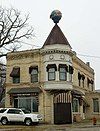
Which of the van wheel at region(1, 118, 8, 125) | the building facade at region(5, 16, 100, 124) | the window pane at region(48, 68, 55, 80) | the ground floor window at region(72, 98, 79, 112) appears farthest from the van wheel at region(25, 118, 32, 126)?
the ground floor window at region(72, 98, 79, 112)

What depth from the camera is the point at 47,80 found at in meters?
41.8

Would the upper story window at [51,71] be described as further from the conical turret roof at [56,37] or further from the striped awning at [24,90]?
the conical turret roof at [56,37]

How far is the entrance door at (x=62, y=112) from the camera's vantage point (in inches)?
1626

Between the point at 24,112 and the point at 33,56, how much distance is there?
28.0 ft

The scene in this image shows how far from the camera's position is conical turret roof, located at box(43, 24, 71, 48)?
42444mm

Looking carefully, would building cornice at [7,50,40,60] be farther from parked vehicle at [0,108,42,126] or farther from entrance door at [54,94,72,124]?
parked vehicle at [0,108,42,126]

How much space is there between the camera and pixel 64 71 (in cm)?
4181

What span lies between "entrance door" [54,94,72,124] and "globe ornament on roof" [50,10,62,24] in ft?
32.8

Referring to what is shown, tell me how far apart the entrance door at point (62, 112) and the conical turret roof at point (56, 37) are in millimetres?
6631

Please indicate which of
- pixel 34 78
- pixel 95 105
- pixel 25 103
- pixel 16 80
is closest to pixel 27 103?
pixel 25 103

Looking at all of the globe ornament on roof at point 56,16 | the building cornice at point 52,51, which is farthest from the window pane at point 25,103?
the globe ornament on roof at point 56,16

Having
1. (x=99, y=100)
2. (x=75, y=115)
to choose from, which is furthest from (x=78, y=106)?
(x=99, y=100)

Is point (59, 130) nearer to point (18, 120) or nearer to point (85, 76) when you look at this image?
point (18, 120)

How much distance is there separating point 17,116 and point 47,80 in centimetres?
654
